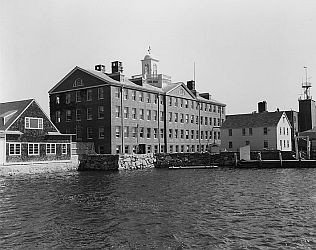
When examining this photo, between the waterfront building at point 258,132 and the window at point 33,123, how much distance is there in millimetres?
35268

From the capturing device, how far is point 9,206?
2420 cm

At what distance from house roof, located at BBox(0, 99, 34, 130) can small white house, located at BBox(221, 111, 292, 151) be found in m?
37.2

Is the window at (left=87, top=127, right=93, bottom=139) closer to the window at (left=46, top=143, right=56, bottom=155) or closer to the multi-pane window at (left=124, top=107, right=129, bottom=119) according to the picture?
the multi-pane window at (left=124, top=107, right=129, bottom=119)

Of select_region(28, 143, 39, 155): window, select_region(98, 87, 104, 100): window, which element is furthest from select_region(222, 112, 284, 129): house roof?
select_region(28, 143, 39, 155): window

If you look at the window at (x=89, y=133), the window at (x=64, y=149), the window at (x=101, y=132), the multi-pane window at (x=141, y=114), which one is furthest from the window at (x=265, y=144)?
the window at (x=64, y=149)

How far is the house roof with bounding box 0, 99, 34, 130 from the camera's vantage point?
50562 mm

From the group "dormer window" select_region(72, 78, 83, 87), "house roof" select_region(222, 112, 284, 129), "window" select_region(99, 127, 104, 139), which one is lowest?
"window" select_region(99, 127, 104, 139)

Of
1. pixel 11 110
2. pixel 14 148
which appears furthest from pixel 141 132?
pixel 14 148

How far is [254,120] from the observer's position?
74.4 m

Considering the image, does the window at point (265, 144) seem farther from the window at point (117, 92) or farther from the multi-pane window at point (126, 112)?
the window at point (117, 92)

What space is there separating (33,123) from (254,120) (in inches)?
1525

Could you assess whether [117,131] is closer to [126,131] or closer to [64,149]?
[126,131]

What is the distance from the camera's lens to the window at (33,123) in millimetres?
52281

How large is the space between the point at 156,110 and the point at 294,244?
Answer: 2191 inches
